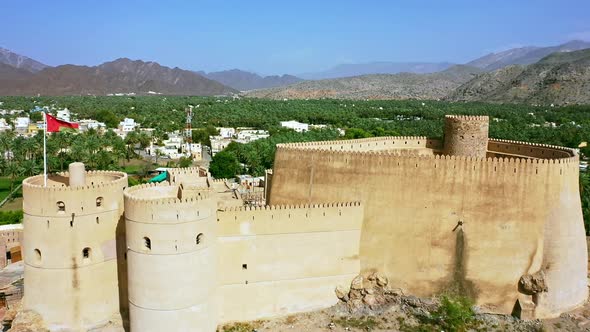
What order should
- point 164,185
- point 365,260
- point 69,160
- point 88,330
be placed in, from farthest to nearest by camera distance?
point 69,160 < point 365,260 < point 164,185 < point 88,330

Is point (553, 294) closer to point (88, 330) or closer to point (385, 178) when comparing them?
point (385, 178)

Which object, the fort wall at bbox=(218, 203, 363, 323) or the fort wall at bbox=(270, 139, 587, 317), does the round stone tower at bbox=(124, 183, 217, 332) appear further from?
the fort wall at bbox=(270, 139, 587, 317)

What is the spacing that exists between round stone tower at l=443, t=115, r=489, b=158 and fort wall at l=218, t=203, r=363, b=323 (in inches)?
309

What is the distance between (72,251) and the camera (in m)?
19.2

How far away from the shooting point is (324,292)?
22.3 meters

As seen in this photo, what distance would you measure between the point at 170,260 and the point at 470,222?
41.0ft

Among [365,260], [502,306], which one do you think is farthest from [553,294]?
[365,260]

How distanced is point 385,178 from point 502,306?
746 cm

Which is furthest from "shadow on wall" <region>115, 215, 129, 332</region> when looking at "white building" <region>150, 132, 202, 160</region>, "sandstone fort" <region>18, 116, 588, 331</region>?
"white building" <region>150, 132, 202, 160</region>

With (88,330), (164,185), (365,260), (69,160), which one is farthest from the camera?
(69,160)

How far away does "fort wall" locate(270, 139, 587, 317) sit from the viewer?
21516 mm

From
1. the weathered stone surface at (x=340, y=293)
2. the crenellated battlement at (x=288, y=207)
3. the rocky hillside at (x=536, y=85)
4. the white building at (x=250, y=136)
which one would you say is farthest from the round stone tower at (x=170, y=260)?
the rocky hillside at (x=536, y=85)

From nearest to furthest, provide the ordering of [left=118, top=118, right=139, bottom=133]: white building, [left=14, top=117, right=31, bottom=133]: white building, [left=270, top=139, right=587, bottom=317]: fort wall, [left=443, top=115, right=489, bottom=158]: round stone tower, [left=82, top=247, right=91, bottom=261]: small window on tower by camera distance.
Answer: [left=82, top=247, right=91, bottom=261]: small window on tower
[left=270, top=139, right=587, bottom=317]: fort wall
[left=443, top=115, right=489, bottom=158]: round stone tower
[left=14, top=117, right=31, bottom=133]: white building
[left=118, top=118, right=139, bottom=133]: white building

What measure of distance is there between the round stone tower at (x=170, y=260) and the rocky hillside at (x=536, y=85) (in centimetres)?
12773
